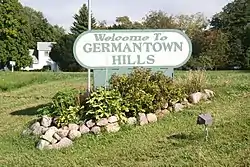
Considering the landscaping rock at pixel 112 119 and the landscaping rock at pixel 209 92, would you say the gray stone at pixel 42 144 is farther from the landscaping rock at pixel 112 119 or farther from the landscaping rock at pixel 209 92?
the landscaping rock at pixel 209 92

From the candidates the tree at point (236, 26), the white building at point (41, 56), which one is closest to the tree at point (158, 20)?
the tree at point (236, 26)

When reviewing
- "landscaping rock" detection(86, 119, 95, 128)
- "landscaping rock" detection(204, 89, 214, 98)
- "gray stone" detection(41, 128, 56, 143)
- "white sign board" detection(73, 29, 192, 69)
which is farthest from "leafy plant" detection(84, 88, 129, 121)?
"landscaping rock" detection(204, 89, 214, 98)

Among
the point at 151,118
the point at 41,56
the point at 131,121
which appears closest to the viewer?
the point at 131,121

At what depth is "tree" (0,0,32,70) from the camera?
44000 mm

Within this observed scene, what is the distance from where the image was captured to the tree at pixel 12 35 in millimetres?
44000

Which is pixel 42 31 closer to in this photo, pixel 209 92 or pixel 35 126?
pixel 209 92

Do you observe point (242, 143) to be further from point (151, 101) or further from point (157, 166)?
point (151, 101)

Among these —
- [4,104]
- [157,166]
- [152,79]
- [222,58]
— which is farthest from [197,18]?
[157,166]

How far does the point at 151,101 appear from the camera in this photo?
8.39m

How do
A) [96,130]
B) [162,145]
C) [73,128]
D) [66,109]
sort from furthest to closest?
[66,109], [73,128], [96,130], [162,145]

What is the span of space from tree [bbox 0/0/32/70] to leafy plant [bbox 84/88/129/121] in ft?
124

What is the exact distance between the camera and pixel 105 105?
27.0 ft

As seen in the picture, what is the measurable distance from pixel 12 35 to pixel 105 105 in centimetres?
3881

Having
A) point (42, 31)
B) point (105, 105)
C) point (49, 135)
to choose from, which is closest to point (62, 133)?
point (49, 135)
